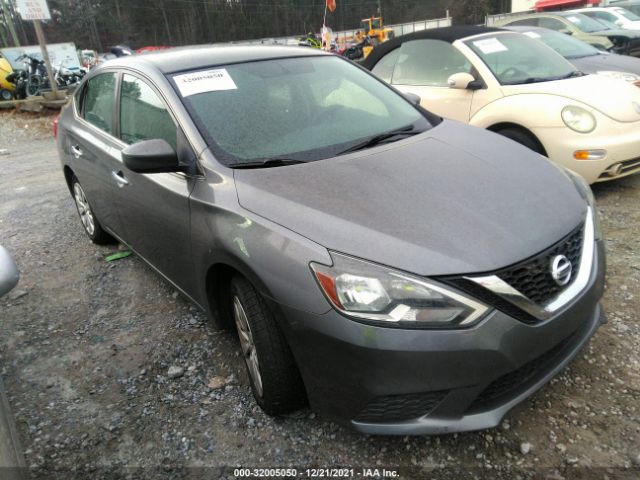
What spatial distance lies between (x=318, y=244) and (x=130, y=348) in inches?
64.6

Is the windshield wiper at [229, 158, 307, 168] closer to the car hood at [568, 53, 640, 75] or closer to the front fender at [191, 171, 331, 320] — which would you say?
the front fender at [191, 171, 331, 320]

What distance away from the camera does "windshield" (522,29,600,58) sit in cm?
643

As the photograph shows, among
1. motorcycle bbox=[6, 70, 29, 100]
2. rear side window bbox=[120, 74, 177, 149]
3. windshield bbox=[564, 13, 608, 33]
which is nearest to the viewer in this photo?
rear side window bbox=[120, 74, 177, 149]

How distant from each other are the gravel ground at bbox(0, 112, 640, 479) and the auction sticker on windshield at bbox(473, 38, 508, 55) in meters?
2.27

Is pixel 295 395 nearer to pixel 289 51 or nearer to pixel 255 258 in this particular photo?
pixel 255 258

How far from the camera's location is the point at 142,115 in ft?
9.04

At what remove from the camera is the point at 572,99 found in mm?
4070

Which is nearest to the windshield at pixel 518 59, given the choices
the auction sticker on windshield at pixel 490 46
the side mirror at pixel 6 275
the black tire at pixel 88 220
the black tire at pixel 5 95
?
the auction sticker on windshield at pixel 490 46

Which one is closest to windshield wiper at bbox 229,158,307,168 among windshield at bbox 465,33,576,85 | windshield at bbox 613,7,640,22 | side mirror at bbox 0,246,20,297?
side mirror at bbox 0,246,20,297

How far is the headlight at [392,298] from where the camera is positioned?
158 cm

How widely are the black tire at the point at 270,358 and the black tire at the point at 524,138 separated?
3.22 m

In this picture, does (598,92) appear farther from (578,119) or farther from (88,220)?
(88,220)

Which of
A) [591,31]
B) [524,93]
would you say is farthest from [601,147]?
[591,31]

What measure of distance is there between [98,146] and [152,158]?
1.31 m
